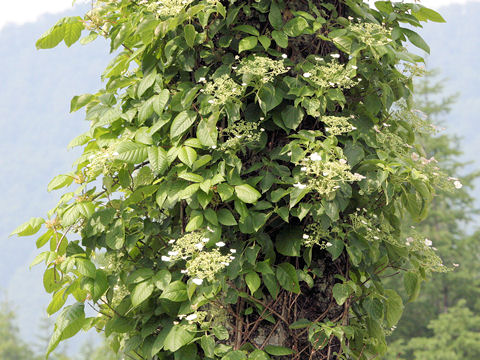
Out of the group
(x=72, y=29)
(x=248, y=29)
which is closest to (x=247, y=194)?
(x=248, y=29)

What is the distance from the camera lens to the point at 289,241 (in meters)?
Answer: 2.12

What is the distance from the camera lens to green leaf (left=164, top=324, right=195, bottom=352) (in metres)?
1.99

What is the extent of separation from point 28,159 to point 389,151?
18768 centimetres

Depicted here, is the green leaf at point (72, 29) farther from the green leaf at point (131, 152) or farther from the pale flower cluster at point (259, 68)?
the pale flower cluster at point (259, 68)

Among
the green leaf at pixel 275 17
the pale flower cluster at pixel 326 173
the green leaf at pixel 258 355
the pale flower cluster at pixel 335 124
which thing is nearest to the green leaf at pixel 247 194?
the pale flower cluster at pixel 326 173

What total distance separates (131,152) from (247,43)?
664 millimetres

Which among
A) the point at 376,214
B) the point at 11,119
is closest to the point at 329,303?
the point at 376,214

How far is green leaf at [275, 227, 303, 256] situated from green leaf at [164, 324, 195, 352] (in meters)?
0.50

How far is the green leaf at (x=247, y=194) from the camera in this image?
77.5 inches

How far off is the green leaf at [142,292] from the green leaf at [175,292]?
79mm

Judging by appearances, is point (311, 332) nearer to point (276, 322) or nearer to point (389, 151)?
point (276, 322)

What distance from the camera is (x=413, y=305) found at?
1859cm

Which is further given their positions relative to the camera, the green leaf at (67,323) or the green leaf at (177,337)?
the green leaf at (67,323)

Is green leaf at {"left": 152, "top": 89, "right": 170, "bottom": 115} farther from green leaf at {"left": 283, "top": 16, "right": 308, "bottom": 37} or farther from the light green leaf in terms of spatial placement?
green leaf at {"left": 283, "top": 16, "right": 308, "bottom": 37}
